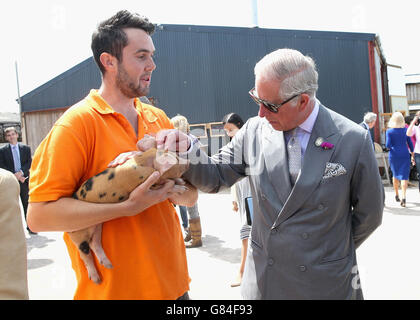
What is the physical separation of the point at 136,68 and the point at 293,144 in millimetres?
977

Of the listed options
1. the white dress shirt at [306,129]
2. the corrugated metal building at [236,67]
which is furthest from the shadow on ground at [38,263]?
the corrugated metal building at [236,67]

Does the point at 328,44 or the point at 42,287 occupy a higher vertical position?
the point at 328,44

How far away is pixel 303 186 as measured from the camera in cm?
196

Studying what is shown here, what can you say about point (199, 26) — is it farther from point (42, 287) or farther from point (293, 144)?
point (293, 144)

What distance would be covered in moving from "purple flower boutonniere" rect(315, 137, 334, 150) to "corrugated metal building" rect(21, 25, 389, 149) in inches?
536

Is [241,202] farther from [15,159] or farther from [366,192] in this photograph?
[15,159]

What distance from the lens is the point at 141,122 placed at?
196 cm

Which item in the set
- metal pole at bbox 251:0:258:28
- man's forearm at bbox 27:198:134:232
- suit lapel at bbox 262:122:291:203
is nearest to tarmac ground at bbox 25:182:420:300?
suit lapel at bbox 262:122:291:203

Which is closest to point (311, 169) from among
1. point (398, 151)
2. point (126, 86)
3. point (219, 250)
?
point (126, 86)

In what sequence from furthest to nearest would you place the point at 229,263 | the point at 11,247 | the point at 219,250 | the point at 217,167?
the point at 219,250, the point at 229,263, the point at 217,167, the point at 11,247

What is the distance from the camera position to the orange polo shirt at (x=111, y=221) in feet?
5.25

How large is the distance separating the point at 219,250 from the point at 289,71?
445 cm

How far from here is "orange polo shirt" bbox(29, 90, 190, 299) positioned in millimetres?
1601

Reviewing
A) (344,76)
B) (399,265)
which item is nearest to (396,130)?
(399,265)
